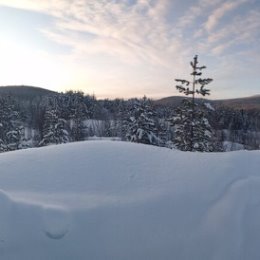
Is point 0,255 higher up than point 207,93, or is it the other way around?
point 207,93

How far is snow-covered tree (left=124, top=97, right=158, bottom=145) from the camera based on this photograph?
88.9 ft

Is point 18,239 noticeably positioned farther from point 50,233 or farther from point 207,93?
point 207,93

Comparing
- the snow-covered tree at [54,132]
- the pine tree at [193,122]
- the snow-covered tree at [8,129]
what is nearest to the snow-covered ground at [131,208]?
the pine tree at [193,122]

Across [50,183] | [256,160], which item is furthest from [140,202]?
[256,160]

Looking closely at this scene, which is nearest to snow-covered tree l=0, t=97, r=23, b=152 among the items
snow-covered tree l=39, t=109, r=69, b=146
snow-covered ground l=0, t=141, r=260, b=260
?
snow-covered tree l=39, t=109, r=69, b=146

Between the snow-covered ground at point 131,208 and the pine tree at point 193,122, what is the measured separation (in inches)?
778

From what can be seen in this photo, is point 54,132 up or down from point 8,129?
down

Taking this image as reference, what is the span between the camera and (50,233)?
396 centimetres

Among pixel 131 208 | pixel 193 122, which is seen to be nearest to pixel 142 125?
pixel 193 122

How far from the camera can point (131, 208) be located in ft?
14.0

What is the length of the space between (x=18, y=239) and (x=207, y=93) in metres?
23.2

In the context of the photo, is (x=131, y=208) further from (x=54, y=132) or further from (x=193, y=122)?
(x=54, y=132)

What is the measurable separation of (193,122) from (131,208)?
21.7m

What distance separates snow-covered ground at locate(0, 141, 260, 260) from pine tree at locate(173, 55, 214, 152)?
1975cm
